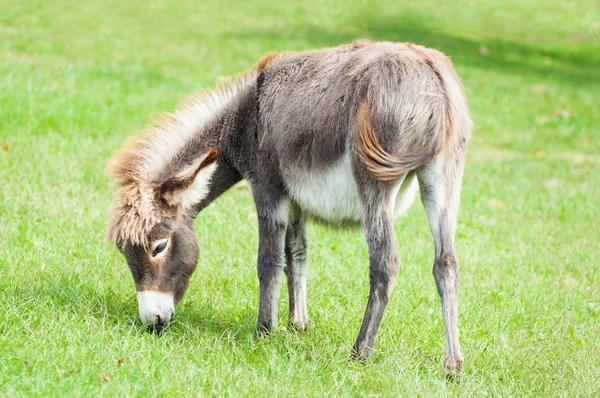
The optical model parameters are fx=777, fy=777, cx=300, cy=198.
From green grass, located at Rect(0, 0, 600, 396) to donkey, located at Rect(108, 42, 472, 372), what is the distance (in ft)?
1.18

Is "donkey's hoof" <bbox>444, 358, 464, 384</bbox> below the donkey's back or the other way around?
below

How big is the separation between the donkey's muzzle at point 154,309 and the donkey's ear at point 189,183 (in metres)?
0.62

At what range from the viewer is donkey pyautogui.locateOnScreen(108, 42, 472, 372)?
4.48 meters

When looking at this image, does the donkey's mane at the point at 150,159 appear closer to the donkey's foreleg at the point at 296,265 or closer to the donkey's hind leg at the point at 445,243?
the donkey's foreleg at the point at 296,265

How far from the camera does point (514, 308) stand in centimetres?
601

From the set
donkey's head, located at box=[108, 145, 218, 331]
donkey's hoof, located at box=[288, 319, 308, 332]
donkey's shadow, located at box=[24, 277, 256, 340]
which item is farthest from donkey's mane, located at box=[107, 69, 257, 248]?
donkey's hoof, located at box=[288, 319, 308, 332]

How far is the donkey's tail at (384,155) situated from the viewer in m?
4.30

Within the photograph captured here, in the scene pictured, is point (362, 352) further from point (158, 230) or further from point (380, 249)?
point (158, 230)

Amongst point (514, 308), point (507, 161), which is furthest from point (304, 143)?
point (507, 161)

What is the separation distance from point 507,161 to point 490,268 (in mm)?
4933

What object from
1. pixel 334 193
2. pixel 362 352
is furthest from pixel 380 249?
pixel 362 352

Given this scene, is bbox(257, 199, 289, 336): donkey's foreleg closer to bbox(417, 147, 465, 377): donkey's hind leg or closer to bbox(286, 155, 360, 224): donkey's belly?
bbox(286, 155, 360, 224): donkey's belly

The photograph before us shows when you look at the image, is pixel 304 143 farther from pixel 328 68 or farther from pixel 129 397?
pixel 129 397

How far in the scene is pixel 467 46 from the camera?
19.6m
